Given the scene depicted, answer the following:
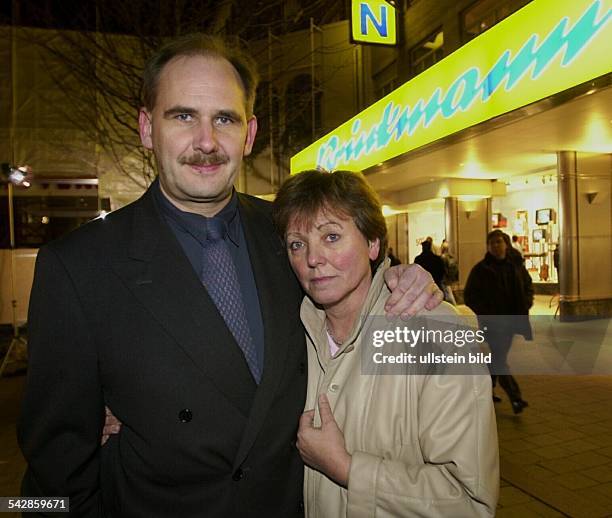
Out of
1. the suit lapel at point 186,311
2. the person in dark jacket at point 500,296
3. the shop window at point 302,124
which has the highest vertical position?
the shop window at point 302,124

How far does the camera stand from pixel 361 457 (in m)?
1.53

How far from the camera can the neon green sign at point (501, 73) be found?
4.70 metres

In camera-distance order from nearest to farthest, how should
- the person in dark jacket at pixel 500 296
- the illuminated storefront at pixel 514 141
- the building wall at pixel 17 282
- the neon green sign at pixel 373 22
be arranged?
the illuminated storefront at pixel 514 141 < the person in dark jacket at pixel 500 296 < the building wall at pixel 17 282 < the neon green sign at pixel 373 22

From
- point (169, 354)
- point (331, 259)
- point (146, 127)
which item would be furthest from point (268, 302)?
point (146, 127)

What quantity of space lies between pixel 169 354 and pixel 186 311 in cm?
15

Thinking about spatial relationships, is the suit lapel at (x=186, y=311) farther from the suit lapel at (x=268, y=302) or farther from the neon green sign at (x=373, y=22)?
the neon green sign at (x=373, y=22)

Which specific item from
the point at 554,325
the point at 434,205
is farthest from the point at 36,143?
the point at 554,325

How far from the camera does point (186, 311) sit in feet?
5.12

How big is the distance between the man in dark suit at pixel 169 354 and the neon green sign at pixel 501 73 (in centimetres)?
438

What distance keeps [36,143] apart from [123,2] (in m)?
7.73

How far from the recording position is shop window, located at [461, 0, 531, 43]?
1037 centimetres

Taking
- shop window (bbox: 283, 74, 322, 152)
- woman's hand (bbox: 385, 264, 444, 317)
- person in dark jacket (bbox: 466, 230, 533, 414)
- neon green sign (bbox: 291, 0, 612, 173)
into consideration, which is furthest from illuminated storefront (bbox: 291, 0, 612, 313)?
woman's hand (bbox: 385, 264, 444, 317)

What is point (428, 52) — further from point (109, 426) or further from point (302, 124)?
point (109, 426)

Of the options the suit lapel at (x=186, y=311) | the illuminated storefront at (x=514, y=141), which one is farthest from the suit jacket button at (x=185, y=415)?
the illuminated storefront at (x=514, y=141)
